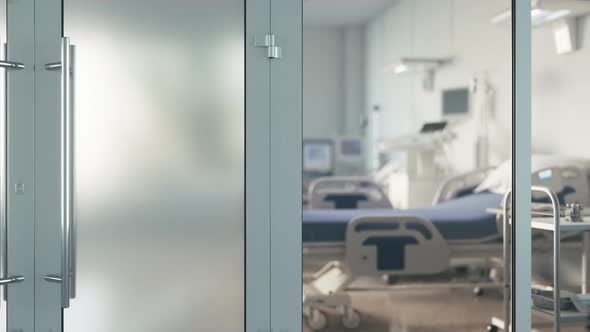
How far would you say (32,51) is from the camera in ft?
7.53

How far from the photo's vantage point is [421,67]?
2443 mm

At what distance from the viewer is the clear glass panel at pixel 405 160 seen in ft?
7.70

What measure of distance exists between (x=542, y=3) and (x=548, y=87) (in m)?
0.40

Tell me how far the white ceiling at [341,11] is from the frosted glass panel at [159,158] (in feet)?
0.91

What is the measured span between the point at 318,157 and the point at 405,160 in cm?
35

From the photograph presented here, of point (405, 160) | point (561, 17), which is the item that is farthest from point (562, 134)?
point (405, 160)

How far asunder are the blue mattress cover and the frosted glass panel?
0.98 ft

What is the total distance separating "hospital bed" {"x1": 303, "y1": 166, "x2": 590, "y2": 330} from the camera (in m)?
2.35

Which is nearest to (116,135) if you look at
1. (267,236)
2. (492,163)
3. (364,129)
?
(267,236)

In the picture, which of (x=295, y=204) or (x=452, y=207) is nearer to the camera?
(x=295, y=204)

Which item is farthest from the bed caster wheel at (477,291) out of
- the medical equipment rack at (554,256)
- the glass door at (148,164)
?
the glass door at (148,164)

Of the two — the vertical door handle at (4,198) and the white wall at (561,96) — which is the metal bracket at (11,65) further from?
the white wall at (561,96)

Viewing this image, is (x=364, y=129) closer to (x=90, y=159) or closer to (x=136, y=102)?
(x=136, y=102)

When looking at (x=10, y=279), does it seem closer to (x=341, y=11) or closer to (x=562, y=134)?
(x=341, y=11)
